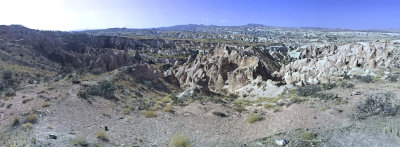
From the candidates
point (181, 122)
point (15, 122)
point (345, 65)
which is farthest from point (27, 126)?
point (345, 65)

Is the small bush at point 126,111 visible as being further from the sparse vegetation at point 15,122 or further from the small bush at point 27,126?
the sparse vegetation at point 15,122

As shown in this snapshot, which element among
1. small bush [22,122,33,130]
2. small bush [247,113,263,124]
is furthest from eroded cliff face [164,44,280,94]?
small bush [22,122,33,130]

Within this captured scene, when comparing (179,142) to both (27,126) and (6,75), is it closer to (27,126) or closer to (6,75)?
(27,126)

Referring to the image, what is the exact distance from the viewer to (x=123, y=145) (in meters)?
9.77

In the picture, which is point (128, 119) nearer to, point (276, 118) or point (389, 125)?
point (276, 118)

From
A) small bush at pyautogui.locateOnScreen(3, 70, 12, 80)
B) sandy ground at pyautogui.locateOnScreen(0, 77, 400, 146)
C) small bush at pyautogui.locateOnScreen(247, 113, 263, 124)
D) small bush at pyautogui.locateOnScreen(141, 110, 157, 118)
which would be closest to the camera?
sandy ground at pyautogui.locateOnScreen(0, 77, 400, 146)

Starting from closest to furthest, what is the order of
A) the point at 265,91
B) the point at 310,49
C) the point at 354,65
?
the point at 265,91, the point at 354,65, the point at 310,49

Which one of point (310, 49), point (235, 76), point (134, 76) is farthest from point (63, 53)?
point (310, 49)

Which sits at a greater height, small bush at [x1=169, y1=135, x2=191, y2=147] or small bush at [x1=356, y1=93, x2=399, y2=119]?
small bush at [x1=356, y1=93, x2=399, y2=119]

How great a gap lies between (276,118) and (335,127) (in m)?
2.80

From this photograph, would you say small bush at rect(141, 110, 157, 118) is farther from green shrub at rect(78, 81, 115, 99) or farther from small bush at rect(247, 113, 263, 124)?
small bush at rect(247, 113, 263, 124)

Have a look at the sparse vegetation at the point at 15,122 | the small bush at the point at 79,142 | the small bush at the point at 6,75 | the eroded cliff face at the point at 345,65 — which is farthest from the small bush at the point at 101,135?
the small bush at the point at 6,75

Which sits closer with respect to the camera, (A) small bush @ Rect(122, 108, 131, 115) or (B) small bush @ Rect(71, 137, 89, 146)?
(B) small bush @ Rect(71, 137, 89, 146)

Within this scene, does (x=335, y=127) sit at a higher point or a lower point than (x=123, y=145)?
higher
